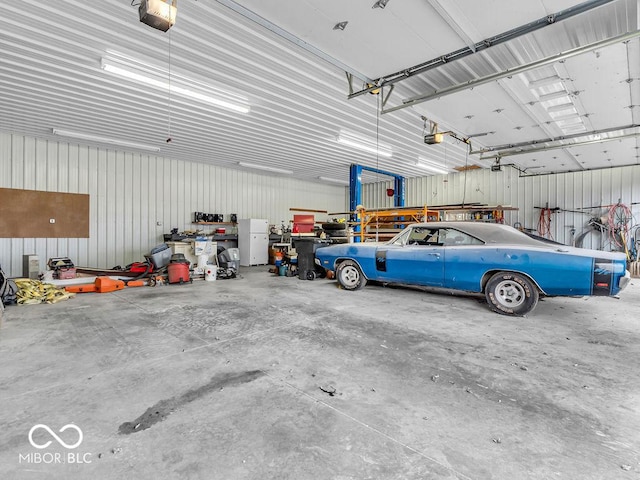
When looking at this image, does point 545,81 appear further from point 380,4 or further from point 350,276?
point 350,276

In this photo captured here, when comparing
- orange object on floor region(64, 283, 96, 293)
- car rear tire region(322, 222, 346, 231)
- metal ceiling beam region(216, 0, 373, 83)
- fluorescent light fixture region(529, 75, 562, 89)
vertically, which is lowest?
orange object on floor region(64, 283, 96, 293)

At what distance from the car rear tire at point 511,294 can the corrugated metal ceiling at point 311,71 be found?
3.07m

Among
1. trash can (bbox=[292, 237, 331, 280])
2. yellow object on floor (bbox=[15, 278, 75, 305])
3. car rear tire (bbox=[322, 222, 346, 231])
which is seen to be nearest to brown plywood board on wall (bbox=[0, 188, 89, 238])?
yellow object on floor (bbox=[15, 278, 75, 305])

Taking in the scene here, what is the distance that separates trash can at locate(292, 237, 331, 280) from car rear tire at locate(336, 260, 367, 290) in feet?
4.99

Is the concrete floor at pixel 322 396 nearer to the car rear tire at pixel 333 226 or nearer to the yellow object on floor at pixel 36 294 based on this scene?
the yellow object on floor at pixel 36 294

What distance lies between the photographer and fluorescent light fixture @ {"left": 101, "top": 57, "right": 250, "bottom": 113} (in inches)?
195

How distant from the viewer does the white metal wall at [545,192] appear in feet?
34.6

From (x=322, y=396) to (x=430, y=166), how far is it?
1140 centimetres

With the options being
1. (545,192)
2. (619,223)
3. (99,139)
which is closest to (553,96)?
(545,192)

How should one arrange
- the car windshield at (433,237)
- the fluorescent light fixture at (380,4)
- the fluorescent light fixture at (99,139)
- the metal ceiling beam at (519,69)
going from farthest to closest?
1. the fluorescent light fixture at (99,139)
2. the car windshield at (433,237)
3. the metal ceiling beam at (519,69)
4. the fluorescent light fixture at (380,4)

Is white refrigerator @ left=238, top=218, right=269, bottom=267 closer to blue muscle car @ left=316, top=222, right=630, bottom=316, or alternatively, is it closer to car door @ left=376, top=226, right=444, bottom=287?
blue muscle car @ left=316, top=222, right=630, bottom=316

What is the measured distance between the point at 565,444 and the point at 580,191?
40.7 ft

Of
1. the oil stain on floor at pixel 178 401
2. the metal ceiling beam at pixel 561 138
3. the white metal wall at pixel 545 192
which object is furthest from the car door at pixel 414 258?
the white metal wall at pixel 545 192

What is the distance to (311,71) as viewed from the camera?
5.27m
